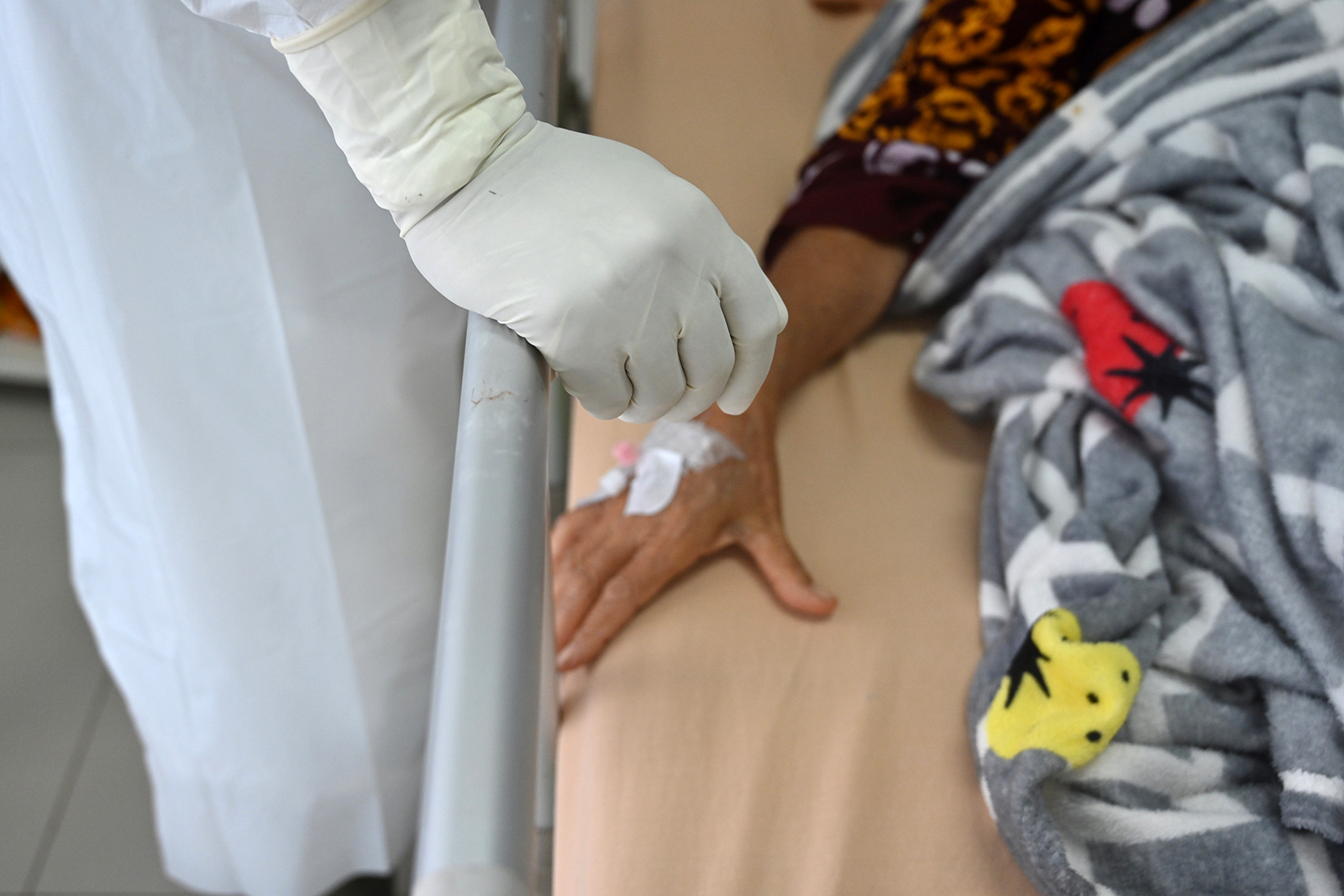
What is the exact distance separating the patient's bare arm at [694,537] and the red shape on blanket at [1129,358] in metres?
0.22

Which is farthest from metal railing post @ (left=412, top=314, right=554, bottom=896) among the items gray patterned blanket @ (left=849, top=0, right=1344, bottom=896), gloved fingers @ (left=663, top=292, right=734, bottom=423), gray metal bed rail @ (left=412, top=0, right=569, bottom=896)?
gray patterned blanket @ (left=849, top=0, right=1344, bottom=896)

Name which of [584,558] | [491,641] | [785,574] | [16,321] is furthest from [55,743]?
[491,641]

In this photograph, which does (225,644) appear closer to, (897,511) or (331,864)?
(331,864)

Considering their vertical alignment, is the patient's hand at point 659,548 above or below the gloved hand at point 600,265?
below

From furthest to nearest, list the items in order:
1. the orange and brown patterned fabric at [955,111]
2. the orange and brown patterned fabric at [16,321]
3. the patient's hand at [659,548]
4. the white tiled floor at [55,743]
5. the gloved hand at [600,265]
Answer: the orange and brown patterned fabric at [16,321], the white tiled floor at [55,743], the orange and brown patterned fabric at [955,111], the patient's hand at [659,548], the gloved hand at [600,265]

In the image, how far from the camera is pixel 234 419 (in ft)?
2.40

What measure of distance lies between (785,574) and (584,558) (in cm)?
14

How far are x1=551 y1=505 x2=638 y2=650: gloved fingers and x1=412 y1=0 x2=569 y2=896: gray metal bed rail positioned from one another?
14 cm

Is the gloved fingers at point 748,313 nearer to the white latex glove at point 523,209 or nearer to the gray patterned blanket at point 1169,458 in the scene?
the white latex glove at point 523,209

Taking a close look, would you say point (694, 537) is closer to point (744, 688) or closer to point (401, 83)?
point (744, 688)

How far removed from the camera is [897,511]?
2.25ft

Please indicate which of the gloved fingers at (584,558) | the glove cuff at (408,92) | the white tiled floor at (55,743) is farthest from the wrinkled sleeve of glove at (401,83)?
the white tiled floor at (55,743)

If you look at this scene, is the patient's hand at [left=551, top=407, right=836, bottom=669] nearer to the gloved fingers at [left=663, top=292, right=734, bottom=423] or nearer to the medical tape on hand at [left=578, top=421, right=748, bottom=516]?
the medical tape on hand at [left=578, top=421, right=748, bottom=516]

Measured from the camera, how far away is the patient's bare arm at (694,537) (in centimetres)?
59
